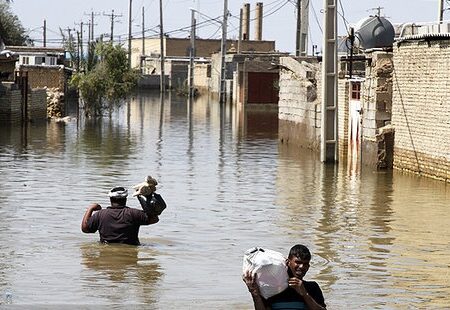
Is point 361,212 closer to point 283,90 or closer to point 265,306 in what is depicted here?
point 265,306

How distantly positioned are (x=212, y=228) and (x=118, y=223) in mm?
3757

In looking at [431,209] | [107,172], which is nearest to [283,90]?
[107,172]

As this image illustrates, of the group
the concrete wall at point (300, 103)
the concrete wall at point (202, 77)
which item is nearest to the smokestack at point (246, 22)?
the concrete wall at point (202, 77)

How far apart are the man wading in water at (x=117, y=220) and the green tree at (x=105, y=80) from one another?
44.4m

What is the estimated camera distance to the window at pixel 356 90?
105ft

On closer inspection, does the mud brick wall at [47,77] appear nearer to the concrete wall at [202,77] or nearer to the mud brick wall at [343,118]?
the mud brick wall at [343,118]

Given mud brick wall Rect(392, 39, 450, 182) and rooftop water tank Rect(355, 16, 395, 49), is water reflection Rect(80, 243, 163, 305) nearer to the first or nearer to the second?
mud brick wall Rect(392, 39, 450, 182)

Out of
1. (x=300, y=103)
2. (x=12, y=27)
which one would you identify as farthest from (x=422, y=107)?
(x=12, y=27)

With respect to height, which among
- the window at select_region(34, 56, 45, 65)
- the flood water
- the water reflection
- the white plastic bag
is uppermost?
the window at select_region(34, 56, 45, 65)

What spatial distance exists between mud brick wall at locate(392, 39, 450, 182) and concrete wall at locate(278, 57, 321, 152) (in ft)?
21.2

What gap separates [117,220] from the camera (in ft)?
48.7

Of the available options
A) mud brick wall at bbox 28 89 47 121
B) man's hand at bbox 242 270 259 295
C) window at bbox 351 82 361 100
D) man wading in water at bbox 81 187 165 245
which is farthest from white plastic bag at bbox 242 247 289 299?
mud brick wall at bbox 28 89 47 121

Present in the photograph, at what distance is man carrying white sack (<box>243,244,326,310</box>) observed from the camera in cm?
883

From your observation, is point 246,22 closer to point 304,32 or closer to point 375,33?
point 304,32
